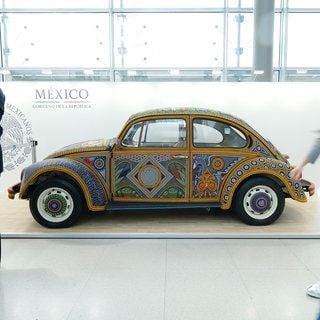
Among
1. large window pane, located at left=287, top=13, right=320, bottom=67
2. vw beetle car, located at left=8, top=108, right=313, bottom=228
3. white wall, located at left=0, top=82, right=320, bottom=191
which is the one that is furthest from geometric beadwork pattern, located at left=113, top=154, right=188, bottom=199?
large window pane, located at left=287, top=13, right=320, bottom=67

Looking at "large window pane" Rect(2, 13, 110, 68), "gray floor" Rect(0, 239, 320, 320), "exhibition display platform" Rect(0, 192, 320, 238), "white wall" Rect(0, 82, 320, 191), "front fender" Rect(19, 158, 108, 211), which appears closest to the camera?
"gray floor" Rect(0, 239, 320, 320)

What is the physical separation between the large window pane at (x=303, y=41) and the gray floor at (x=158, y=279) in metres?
5.37

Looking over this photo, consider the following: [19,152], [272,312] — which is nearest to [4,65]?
[19,152]

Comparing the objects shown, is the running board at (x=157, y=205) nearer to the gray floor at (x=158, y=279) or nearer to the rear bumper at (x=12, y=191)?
the gray floor at (x=158, y=279)

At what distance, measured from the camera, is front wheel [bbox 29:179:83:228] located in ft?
13.0

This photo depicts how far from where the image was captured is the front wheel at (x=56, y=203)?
397cm

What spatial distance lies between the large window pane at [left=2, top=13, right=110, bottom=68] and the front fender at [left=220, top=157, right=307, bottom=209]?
482 cm

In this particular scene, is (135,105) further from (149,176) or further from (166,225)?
(166,225)

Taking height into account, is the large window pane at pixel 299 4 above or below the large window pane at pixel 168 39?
above

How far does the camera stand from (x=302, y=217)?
4.38 m

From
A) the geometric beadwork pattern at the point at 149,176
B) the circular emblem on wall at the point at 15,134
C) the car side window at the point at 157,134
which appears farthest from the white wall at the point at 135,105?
the geometric beadwork pattern at the point at 149,176

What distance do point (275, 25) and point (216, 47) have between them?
1.38m

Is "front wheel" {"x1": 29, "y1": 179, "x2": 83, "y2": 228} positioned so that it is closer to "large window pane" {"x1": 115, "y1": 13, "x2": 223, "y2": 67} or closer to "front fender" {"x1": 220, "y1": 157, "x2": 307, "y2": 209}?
"front fender" {"x1": 220, "y1": 157, "x2": 307, "y2": 209}

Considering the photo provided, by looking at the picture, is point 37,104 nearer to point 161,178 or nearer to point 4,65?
point 4,65
